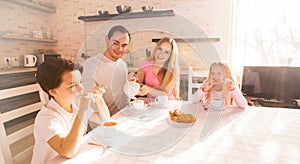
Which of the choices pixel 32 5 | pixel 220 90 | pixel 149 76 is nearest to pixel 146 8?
pixel 149 76

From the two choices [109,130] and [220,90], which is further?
[220,90]

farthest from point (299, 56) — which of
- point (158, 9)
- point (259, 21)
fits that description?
point (158, 9)

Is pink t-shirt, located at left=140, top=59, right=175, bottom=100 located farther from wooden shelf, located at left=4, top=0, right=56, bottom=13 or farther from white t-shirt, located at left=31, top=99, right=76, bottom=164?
wooden shelf, located at left=4, top=0, right=56, bottom=13

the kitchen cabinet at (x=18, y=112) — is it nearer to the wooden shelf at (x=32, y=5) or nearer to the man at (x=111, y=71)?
the man at (x=111, y=71)

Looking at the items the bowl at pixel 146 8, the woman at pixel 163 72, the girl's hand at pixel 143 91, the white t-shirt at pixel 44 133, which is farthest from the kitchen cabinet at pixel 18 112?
the bowl at pixel 146 8

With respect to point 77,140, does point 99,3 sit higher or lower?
higher

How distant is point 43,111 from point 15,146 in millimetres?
861

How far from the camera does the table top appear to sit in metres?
0.74

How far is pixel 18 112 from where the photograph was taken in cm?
112

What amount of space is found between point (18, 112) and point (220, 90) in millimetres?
1298

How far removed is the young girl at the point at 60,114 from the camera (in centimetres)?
73

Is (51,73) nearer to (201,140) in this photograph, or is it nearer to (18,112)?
(18,112)

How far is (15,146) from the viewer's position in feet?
4.68

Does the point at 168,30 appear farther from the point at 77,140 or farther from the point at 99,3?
the point at 77,140
